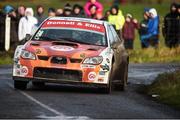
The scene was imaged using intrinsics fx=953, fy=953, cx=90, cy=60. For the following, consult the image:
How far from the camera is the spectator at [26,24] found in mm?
32250

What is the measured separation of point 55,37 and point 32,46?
2.90 feet

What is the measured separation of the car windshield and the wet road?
40.1 inches

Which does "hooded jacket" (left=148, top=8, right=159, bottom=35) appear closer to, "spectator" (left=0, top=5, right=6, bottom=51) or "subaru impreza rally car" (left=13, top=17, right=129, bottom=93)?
"spectator" (left=0, top=5, right=6, bottom=51)

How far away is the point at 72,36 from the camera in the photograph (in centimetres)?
1956

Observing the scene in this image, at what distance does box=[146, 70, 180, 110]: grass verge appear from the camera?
17.7 metres

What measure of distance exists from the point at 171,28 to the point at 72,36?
14.5 m

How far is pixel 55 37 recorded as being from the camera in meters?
19.5

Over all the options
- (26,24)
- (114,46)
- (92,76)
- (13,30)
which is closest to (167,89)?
(114,46)

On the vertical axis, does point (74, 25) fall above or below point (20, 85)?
above

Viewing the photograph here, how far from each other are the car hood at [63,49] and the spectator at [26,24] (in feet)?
43.3

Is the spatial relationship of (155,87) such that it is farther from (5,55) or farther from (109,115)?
(5,55)

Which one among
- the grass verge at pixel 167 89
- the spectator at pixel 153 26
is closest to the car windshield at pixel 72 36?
the grass verge at pixel 167 89

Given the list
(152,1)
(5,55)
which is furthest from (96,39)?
(152,1)

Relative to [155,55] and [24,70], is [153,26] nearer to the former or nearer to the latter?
[155,55]
